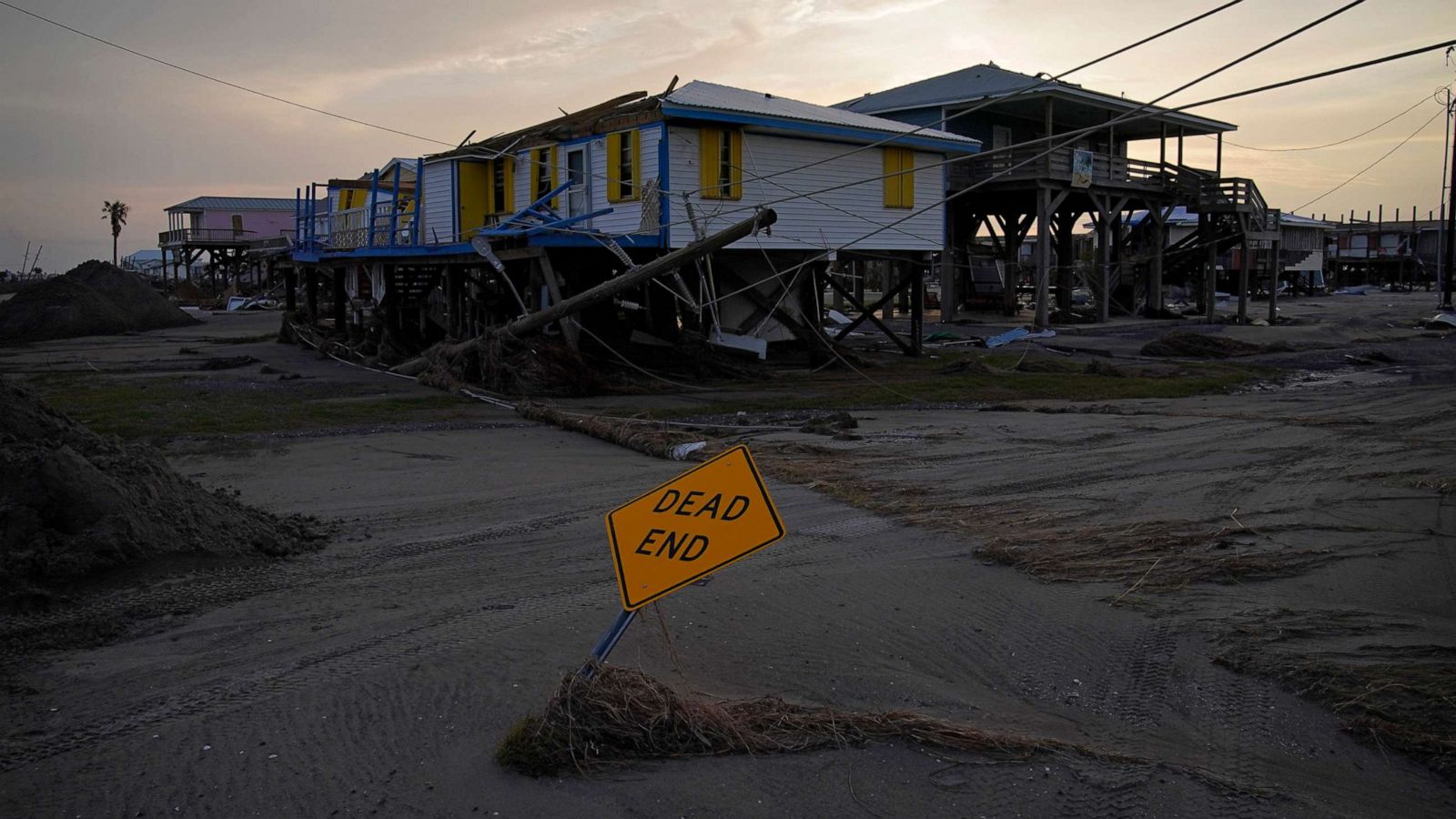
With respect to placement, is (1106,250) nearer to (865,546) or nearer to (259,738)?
(865,546)

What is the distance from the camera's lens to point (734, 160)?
2205 cm

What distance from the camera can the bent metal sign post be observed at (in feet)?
15.4

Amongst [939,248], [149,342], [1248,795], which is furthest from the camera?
[149,342]

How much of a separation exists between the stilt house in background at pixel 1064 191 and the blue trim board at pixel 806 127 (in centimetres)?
920

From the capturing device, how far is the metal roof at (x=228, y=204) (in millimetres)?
78312

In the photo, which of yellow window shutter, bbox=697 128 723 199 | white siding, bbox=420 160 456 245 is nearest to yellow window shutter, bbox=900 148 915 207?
yellow window shutter, bbox=697 128 723 199

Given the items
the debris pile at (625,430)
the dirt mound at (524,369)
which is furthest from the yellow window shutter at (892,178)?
the debris pile at (625,430)

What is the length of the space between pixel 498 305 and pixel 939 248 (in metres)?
10.8

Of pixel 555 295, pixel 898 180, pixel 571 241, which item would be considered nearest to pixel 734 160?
pixel 571 241

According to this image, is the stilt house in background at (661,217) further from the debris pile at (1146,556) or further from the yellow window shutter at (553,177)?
the debris pile at (1146,556)

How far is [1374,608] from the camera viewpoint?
675 centimetres

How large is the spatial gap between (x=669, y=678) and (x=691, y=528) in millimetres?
1308

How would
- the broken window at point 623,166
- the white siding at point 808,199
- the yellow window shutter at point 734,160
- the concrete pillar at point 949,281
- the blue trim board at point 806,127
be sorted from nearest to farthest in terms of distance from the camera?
the blue trim board at point 806,127 < the white siding at point 808,199 < the broken window at point 623,166 < the yellow window shutter at point 734,160 < the concrete pillar at point 949,281

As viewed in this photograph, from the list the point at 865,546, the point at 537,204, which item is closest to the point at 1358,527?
the point at 865,546
